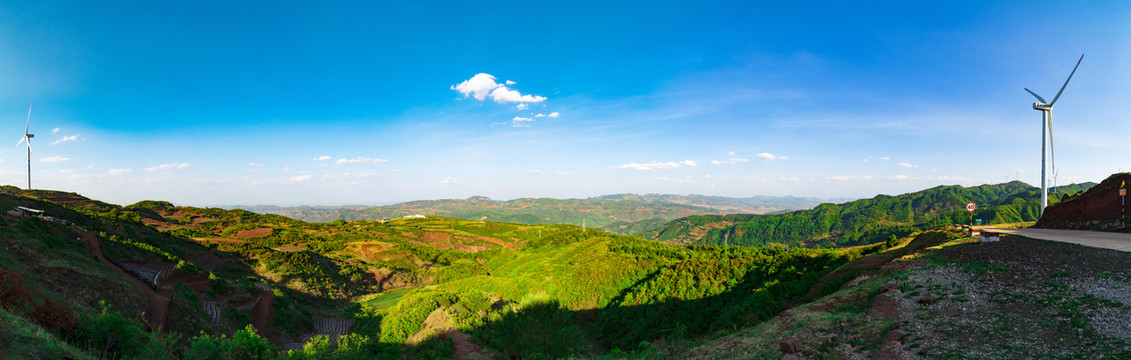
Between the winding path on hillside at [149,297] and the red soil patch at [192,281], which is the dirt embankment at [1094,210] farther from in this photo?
the red soil patch at [192,281]

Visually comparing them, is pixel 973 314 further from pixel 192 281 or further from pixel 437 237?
pixel 437 237

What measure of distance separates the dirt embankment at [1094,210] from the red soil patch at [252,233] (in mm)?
122240

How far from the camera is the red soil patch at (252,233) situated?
82325 mm

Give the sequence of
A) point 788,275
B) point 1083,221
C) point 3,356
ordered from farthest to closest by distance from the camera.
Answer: point 1083,221, point 788,275, point 3,356

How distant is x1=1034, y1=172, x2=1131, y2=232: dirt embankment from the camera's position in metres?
25.9

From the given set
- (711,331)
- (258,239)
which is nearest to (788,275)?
(711,331)

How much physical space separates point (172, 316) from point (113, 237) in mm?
18384

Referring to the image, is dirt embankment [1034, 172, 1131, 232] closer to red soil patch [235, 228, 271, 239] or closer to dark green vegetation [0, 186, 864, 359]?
dark green vegetation [0, 186, 864, 359]

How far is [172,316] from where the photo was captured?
23.8 meters

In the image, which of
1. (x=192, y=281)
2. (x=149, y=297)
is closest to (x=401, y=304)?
(x=149, y=297)

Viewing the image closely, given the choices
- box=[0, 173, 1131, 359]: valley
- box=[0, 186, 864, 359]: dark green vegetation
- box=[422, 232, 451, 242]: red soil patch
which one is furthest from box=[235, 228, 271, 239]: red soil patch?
box=[422, 232, 451, 242]: red soil patch

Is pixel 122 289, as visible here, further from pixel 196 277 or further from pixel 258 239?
pixel 258 239

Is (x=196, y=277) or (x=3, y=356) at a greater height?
(x=3, y=356)

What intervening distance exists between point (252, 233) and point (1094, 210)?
129m
